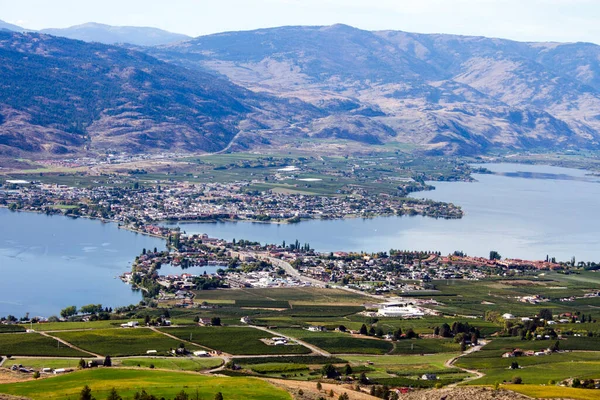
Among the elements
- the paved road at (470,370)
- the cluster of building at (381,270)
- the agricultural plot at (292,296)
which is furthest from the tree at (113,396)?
the cluster of building at (381,270)

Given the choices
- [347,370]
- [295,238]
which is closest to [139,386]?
[347,370]

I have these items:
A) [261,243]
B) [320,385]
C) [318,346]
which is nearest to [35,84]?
[261,243]

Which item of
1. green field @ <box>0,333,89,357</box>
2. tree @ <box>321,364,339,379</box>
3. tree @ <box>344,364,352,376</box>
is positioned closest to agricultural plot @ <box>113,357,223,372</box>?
green field @ <box>0,333,89,357</box>

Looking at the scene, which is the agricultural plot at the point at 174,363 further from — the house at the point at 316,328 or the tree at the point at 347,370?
the house at the point at 316,328

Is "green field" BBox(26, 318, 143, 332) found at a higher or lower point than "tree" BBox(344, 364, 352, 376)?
higher

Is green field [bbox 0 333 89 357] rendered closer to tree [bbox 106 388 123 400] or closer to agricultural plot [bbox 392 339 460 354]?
tree [bbox 106 388 123 400]
